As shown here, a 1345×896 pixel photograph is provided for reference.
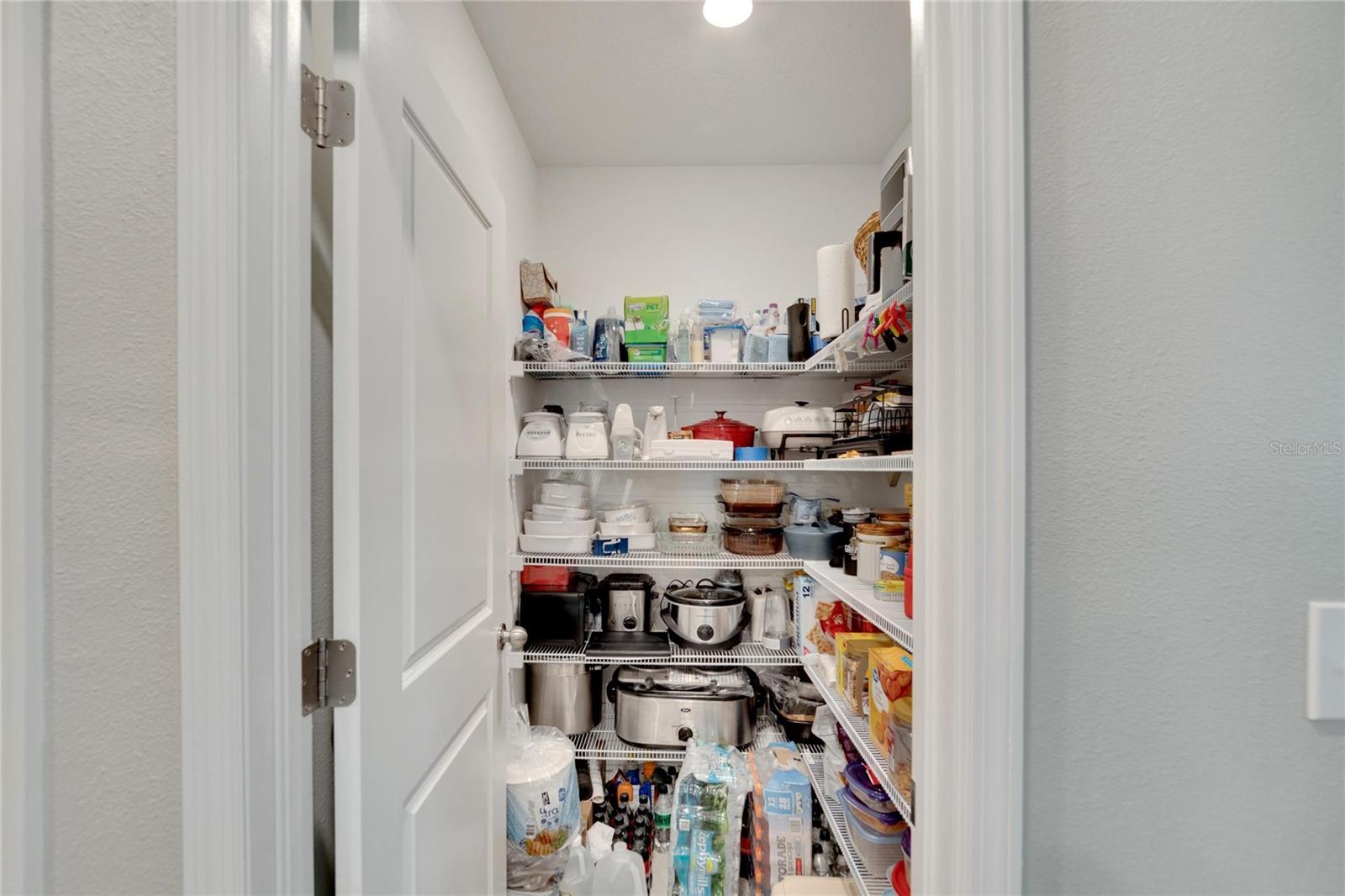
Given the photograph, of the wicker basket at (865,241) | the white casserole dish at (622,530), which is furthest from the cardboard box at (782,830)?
the wicker basket at (865,241)

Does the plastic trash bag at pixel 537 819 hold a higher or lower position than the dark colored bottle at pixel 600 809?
higher

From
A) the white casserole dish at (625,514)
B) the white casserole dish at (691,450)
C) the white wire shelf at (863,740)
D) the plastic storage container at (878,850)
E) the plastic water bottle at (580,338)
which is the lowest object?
the plastic storage container at (878,850)

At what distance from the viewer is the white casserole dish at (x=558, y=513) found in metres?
1.78

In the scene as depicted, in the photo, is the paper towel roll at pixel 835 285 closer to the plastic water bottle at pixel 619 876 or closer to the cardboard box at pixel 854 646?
the cardboard box at pixel 854 646

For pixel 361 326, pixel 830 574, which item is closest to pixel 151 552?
pixel 361 326

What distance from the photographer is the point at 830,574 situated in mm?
1366

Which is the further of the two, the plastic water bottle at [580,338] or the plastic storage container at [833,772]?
the plastic water bottle at [580,338]

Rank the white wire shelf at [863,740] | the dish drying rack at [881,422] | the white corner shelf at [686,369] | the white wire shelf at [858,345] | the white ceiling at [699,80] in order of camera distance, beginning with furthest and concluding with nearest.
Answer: the white corner shelf at [686,369]
the white ceiling at [699,80]
the dish drying rack at [881,422]
the white wire shelf at [858,345]
the white wire shelf at [863,740]

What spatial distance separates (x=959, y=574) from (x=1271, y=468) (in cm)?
32

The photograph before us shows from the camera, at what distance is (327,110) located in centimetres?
64

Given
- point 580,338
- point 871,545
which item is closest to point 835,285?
point 871,545

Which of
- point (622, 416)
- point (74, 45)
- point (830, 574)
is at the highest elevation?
point (74, 45)

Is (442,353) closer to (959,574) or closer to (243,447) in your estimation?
(243,447)

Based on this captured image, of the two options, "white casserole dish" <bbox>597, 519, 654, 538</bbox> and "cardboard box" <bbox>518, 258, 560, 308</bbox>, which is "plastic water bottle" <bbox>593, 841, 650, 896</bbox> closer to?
"white casserole dish" <bbox>597, 519, 654, 538</bbox>
